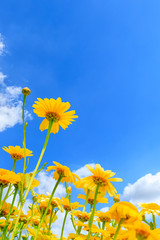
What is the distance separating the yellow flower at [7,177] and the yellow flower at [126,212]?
762 mm

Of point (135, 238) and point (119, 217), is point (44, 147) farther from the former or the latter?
point (135, 238)

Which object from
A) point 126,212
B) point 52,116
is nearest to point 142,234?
point 126,212

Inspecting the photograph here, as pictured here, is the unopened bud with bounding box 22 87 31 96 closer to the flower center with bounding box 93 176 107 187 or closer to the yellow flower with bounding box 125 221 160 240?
the flower center with bounding box 93 176 107 187

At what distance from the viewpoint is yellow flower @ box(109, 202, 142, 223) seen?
1211 millimetres

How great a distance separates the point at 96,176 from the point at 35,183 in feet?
2.35

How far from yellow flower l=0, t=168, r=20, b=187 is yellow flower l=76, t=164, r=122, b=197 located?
0.47 meters

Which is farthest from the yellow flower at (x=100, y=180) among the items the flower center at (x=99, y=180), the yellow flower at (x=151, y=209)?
the yellow flower at (x=151, y=209)

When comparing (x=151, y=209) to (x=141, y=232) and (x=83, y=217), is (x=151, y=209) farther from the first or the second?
(x=141, y=232)

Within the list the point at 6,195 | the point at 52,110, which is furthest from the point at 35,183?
Result: the point at 52,110

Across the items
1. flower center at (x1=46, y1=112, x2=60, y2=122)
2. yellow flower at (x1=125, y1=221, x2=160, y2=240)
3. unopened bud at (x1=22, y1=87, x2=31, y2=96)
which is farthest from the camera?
flower center at (x1=46, y1=112, x2=60, y2=122)

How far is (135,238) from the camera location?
119 cm

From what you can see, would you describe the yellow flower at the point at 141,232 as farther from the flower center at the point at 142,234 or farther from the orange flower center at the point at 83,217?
the orange flower center at the point at 83,217

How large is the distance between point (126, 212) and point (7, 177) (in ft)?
3.19

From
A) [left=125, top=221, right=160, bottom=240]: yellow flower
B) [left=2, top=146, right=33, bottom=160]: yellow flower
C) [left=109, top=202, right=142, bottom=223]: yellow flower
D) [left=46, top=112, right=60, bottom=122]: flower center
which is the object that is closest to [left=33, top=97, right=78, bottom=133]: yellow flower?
[left=46, top=112, right=60, bottom=122]: flower center
